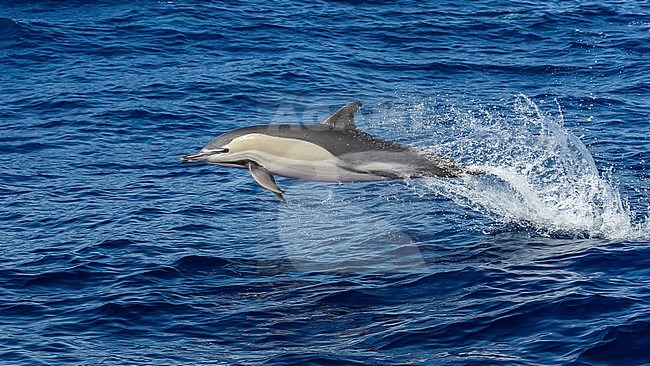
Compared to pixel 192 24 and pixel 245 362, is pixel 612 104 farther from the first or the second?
pixel 245 362

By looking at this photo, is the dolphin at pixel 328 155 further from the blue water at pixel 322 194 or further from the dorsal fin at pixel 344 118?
A: the blue water at pixel 322 194

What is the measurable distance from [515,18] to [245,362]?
22.1 metres

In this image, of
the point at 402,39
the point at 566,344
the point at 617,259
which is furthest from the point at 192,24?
the point at 566,344

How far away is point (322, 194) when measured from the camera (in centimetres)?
1897

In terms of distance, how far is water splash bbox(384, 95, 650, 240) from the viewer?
16.0 metres

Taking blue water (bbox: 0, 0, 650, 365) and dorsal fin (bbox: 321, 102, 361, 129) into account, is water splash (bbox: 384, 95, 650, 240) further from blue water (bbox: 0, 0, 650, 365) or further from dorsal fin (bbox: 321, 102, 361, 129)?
dorsal fin (bbox: 321, 102, 361, 129)

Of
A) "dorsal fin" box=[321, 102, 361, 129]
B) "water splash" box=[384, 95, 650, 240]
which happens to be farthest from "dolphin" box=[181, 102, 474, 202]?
"water splash" box=[384, 95, 650, 240]

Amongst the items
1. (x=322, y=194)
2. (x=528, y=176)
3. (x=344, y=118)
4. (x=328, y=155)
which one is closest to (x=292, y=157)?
(x=328, y=155)

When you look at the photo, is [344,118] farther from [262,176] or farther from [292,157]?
[262,176]

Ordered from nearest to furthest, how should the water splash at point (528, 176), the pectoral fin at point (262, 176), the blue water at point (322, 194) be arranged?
the blue water at point (322, 194) → the pectoral fin at point (262, 176) → the water splash at point (528, 176)

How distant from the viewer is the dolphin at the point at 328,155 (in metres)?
13.1

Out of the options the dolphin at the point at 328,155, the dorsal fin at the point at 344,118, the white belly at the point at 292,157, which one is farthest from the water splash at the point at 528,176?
the white belly at the point at 292,157

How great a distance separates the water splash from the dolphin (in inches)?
54.5

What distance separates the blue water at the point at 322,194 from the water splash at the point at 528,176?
57 mm
